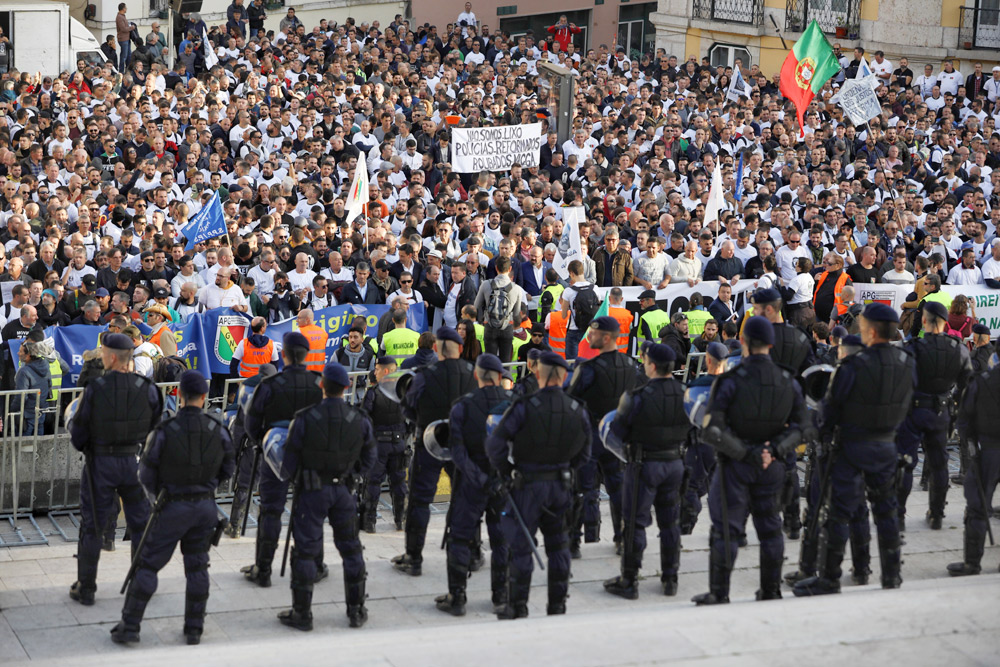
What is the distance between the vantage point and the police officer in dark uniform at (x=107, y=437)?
979 cm

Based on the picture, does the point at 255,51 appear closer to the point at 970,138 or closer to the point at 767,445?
the point at 970,138

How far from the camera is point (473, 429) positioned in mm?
9930

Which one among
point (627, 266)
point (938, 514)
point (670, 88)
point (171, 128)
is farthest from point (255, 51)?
point (938, 514)

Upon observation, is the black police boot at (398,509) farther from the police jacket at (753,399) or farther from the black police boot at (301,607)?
the police jacket at (753,399)

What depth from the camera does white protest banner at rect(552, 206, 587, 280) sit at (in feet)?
55.0

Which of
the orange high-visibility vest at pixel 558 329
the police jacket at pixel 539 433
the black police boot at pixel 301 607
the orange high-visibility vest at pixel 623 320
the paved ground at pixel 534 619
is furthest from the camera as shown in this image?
the orange high-visibility vest at pixel 558 329

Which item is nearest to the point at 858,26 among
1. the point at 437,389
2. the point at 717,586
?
the point at 437,389

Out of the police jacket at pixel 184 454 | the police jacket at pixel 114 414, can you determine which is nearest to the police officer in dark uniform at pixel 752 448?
the police jacket at pixel 184 454

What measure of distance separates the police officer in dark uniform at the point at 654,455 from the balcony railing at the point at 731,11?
26984mm

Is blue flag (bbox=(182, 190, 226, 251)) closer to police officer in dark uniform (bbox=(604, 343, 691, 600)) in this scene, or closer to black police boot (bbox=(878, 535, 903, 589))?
police officer in dark uniform (bbox=(604, 343, 691, 600))

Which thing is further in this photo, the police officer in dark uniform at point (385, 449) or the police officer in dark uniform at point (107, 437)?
the police officer in dark uniform at point (385, 449)

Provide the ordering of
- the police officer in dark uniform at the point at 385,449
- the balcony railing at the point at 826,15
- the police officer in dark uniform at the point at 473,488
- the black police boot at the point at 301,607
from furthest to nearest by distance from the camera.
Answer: the balcony railing at the point at 826,15 < the police officer in dark uniform at the point at 385,449 < the police officer in dark uniform at the point at 473,488 < the black police boot at the point at 301,607

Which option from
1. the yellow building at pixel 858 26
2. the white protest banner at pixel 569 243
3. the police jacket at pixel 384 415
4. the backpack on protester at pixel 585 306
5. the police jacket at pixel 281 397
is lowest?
the police jacket at pixel 384 415

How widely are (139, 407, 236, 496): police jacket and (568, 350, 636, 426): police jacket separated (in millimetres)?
2858
